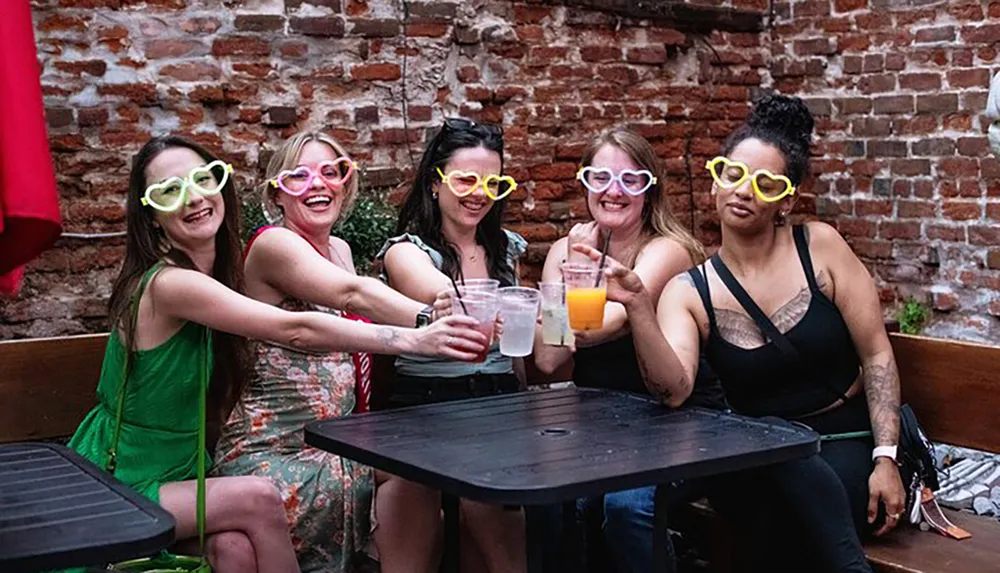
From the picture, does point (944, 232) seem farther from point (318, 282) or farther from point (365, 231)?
point (318, 282)

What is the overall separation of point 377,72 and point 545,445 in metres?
2.89

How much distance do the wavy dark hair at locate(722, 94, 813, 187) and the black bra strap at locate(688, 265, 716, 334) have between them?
0.35 m

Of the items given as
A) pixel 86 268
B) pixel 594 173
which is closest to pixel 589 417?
pixel 594 173

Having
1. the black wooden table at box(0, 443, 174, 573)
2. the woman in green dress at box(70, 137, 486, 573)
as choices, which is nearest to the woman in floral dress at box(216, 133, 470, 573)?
the woman in green dress at box(70, 137, 486, 573)

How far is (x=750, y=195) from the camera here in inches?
144

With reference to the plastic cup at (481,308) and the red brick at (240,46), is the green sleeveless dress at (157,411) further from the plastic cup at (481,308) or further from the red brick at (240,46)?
the red brick at (240,46)

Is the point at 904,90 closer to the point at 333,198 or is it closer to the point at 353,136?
the point at 353,136

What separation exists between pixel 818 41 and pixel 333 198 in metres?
3.51

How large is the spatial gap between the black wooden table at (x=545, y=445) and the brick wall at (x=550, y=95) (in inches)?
81.0

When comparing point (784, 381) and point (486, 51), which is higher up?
point (486, 51)

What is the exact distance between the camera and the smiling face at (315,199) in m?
3.68

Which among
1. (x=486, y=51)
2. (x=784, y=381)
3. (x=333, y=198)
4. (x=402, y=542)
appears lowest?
(x=402, y=542)

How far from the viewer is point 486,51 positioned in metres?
5.78

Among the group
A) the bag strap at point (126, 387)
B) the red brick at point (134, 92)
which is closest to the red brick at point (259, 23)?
the red brick at point (134, 92)
